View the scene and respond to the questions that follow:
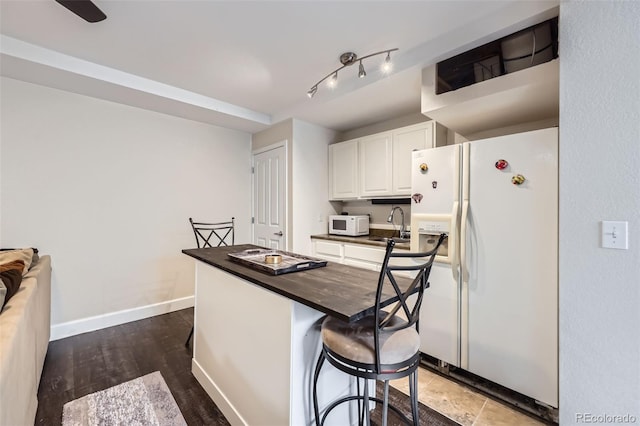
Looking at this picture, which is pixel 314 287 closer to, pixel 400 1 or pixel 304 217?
pixel 400 1

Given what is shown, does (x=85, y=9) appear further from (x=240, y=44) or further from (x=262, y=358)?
(x=262, y=358)

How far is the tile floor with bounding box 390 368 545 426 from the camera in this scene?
5.61 ft

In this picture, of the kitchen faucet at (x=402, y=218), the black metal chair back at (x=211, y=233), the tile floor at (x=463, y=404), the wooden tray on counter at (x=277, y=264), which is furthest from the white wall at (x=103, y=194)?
the tile floor at (x=463, y=404)

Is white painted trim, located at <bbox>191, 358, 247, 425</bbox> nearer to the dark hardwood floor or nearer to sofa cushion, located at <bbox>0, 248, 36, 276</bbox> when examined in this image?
the dark hardwood floor

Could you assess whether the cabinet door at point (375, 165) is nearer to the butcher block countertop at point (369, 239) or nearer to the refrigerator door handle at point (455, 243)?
the butcher block countertop at point (369, 239)

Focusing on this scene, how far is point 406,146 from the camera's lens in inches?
119

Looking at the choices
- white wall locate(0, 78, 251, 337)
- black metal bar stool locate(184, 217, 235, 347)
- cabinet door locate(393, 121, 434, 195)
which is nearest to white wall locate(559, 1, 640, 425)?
cabinet door locate(393, 121, 434, 195)

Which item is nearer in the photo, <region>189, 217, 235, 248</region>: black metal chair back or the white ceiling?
the white ceiling

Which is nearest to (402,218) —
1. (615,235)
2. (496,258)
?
(496,258)

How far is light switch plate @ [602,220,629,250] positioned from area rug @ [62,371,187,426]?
2.49 meters

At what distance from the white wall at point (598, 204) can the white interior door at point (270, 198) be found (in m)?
2.75

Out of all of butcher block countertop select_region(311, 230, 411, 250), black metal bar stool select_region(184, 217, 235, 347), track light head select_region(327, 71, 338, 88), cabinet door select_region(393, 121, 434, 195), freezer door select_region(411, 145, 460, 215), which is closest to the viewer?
freezer door select_region(411, 145, 460, 215)

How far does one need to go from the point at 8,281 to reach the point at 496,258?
110 inches

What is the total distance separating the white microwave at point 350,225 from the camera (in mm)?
3451
